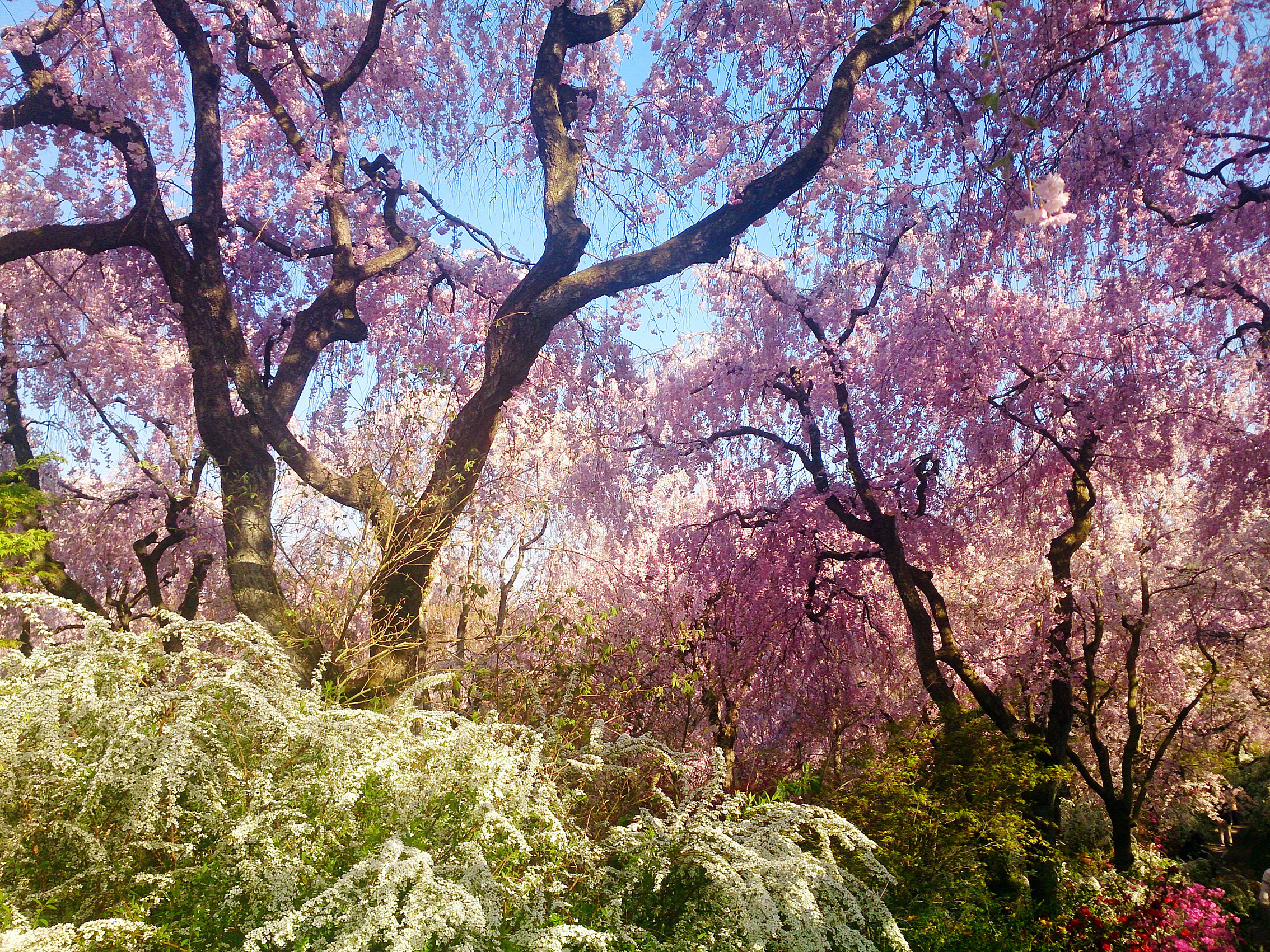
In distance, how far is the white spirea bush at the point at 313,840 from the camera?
2375 millimetres

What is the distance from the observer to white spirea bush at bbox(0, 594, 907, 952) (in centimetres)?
238

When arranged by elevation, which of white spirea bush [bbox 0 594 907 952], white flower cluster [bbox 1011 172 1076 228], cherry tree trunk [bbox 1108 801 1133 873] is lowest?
white spirea bush [bbox 0 594 907 952]

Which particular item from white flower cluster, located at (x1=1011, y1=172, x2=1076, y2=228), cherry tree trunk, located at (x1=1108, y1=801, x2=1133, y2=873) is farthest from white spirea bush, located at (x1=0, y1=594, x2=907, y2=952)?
cherry tree trunk, located at (x1=1108, y1=801, x2=1133, y2=873)

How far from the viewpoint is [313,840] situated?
271 centimetres

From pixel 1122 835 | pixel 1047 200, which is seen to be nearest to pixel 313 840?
pixel 1047 200

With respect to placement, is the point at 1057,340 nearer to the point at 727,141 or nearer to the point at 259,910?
the point at 727,141

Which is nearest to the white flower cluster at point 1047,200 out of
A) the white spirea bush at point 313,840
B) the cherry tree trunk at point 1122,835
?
the white spirea bush at point 313,840

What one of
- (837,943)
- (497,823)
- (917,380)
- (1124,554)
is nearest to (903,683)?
(1124,554)

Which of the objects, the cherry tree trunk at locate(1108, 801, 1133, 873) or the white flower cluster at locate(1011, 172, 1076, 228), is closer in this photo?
the white flower cluster at locate(1011, 172, 1076, 228)

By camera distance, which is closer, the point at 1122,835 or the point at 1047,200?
the point at 1047,200

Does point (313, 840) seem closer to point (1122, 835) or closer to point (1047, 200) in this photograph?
point (1047, 200)

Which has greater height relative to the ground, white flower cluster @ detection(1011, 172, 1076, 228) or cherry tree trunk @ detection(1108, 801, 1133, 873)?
white flower cluster @ detection(1011, 172, 1076, 228)

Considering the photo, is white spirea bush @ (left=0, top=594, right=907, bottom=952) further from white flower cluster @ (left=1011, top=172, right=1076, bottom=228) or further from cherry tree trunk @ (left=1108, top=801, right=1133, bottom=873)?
cherry tree trunk @ (left=1108, top=801, right=1133, bottom=873)

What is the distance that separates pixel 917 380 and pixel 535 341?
3900 millimetres
